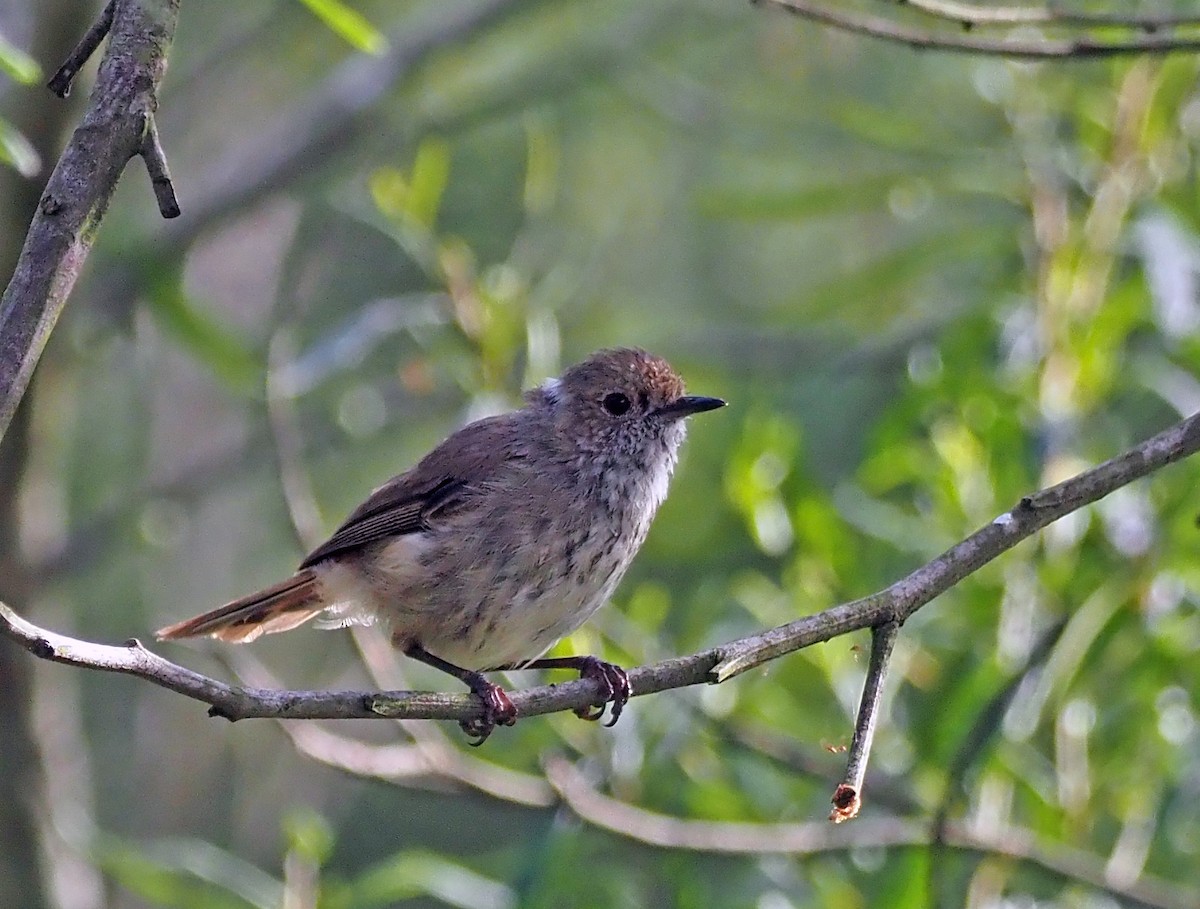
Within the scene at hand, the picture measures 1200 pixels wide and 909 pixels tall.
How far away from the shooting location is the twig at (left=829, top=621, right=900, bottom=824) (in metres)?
2.41

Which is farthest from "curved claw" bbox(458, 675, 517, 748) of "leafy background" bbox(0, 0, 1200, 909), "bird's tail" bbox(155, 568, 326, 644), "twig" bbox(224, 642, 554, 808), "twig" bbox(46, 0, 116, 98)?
"twig" bbox(46, 0, 116, 98)

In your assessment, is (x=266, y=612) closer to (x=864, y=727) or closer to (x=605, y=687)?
(x=605, y=687)

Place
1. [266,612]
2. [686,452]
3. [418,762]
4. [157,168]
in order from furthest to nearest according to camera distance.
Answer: [686,452], [266,612], [418,762], [157,168]

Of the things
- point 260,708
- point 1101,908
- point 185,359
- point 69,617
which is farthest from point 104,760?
point 260,708

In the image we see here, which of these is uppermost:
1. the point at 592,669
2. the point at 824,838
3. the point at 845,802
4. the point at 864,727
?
the point at 592,669

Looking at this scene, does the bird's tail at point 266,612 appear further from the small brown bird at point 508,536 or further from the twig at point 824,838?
the twig at point 824,838

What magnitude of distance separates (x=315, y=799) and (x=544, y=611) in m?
3.57

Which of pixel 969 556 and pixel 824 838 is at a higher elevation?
pixel 824 838

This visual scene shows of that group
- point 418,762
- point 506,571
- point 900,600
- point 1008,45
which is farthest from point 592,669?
point 1008,45

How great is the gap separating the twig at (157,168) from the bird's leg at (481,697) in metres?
1.10

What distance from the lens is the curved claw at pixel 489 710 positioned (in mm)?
3046

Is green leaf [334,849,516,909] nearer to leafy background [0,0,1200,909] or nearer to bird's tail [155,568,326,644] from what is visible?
leafy background [0,0,1200,909]

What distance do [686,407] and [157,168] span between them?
8.34ft

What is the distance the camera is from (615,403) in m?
4.66
